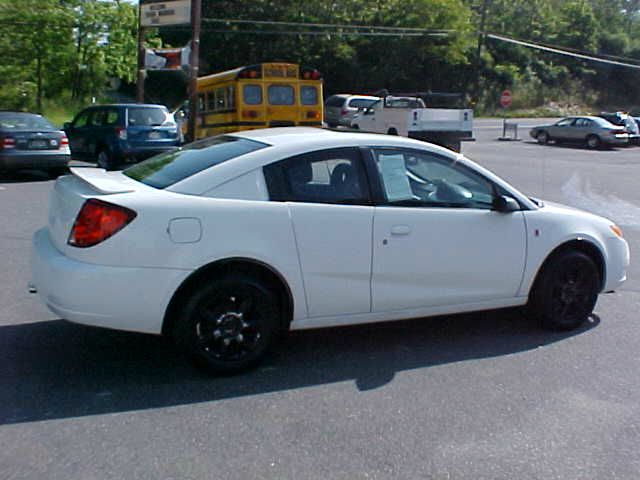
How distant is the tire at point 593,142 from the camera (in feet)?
107

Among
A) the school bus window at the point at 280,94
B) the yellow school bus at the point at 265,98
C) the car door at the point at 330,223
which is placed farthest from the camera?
the school bus window at the point at 280,94

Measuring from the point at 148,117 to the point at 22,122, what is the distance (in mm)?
2978

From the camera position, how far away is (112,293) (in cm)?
450

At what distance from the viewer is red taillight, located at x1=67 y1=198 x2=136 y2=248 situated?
4.54 metres

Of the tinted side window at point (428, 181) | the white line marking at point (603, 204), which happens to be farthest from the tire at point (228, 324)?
the white line marking at point (603, 204)

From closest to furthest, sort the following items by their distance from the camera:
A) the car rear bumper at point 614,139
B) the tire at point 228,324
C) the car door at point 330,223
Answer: the tire at point 228,324, the car door at point 330,223, the car rear bumper at point 614,139

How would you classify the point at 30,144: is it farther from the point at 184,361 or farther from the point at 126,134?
the point at 184,361

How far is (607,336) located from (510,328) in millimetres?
739

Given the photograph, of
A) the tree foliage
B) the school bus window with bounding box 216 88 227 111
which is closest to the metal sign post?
the school bus window with bounding box 216 88 227 111

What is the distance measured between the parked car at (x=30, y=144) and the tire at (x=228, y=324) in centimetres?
1107

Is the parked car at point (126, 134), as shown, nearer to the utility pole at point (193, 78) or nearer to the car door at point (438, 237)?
the utility pole at point (193, 78)

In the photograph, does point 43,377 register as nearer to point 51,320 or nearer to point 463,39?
point 51,320

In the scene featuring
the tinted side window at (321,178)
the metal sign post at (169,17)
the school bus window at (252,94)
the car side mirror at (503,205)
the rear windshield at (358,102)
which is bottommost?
the car side mirror at (503,205)

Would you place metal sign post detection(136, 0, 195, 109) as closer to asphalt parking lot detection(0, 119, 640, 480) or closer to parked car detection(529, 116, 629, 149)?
asphalt parking lot detection(0, 119, 640, 480)
